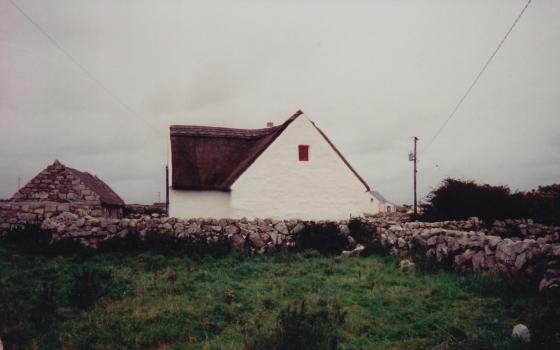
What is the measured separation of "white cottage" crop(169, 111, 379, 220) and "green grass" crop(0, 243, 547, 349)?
6649 millimetres

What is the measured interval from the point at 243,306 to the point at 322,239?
7079mm

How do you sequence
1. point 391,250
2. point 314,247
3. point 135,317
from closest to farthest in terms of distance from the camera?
point 135,317 < point 391,250 < point 314,247

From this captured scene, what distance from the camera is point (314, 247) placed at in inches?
531

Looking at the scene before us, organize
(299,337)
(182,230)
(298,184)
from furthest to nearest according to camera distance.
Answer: (298,184), (182,230), (299,337)

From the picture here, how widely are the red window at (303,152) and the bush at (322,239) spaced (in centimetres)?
448

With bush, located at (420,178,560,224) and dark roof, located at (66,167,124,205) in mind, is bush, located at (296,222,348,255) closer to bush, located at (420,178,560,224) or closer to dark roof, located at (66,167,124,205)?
bush, located at (420,178,560,224)

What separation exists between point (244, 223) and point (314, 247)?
2.61m

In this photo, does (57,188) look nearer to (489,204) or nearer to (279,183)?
(279,183)

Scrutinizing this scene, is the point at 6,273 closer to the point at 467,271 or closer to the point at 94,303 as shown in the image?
the point at 94,303

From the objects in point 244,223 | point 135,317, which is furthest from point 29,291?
point 244,223

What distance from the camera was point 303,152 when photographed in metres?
17.8

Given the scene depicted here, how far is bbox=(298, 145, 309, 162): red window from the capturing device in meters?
17.7

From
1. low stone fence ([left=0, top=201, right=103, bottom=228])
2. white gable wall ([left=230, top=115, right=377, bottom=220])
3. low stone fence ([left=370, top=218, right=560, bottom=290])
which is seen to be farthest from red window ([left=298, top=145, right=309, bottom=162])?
low stone fence ([left=0, top=201, right=103, bottom=228])

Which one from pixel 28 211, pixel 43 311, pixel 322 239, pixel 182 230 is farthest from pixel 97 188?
pixel 43 311
